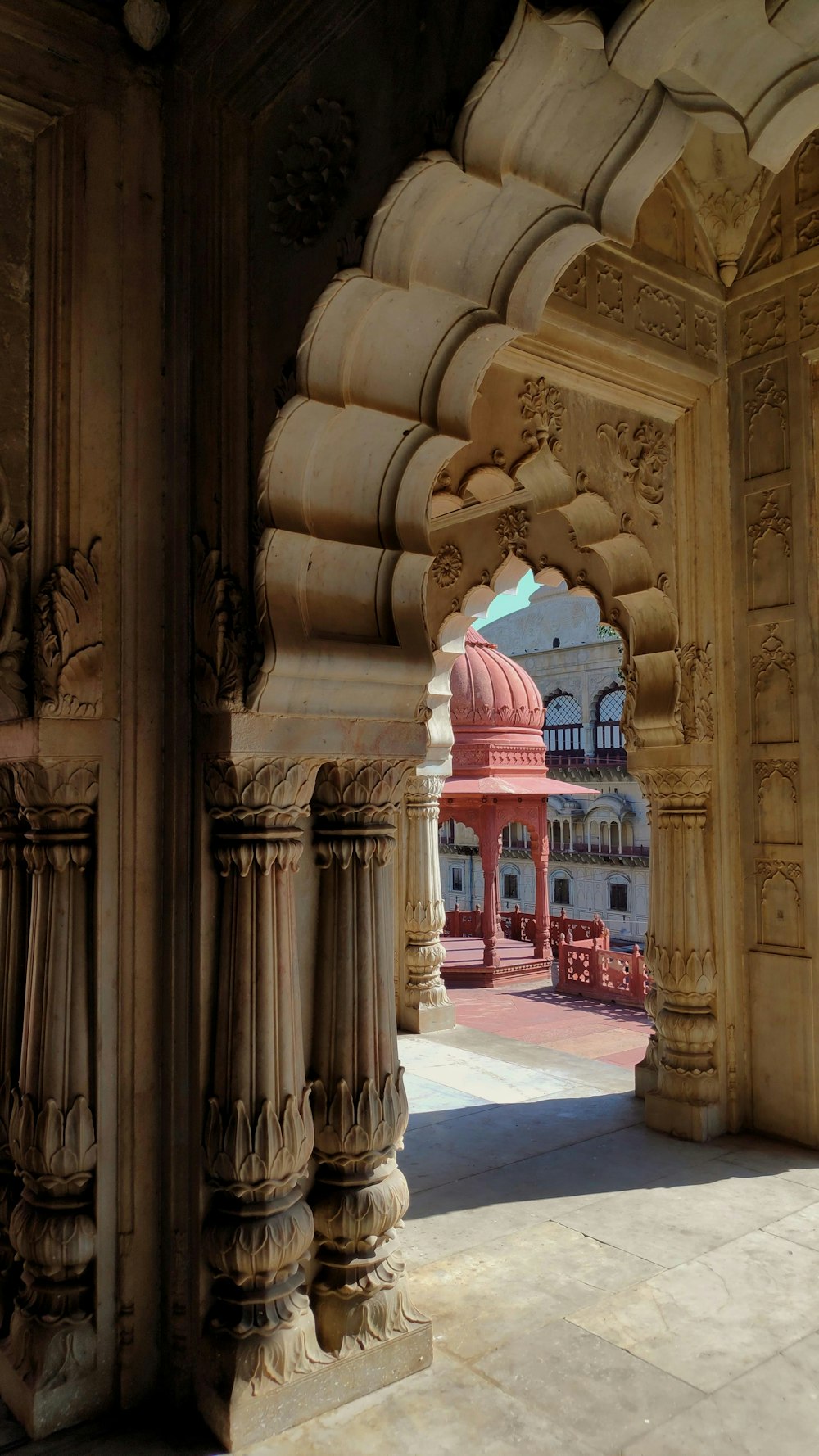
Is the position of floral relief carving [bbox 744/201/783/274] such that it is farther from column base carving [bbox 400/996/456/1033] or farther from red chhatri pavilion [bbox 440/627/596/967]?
red chhatri pavilion [bbox 440/627/596/967]

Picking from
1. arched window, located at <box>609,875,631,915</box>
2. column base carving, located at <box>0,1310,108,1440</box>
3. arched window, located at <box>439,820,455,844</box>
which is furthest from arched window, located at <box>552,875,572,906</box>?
column base carving, located at <box>0,1310,108,1440</box>

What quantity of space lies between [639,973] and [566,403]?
6750 mm

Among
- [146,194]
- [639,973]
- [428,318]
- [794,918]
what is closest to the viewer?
[428,318]

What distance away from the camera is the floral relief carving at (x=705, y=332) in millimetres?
6070

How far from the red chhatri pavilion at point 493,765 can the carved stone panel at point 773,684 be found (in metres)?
8.33

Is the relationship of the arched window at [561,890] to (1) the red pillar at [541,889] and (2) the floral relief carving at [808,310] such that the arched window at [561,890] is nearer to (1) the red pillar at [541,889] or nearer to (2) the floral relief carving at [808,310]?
(1) the red pillar at [541,889]

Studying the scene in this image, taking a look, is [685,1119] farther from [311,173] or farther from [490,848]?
[490,848]

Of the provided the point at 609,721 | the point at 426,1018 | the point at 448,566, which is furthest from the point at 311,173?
the point at 609,721

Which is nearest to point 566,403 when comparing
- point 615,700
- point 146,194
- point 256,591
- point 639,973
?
point 146,194

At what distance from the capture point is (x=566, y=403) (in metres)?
5.82

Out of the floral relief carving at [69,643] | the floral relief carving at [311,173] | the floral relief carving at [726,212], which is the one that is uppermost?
the floral relief carving at [726,212]

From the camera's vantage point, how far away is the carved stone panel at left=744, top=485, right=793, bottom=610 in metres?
5.92

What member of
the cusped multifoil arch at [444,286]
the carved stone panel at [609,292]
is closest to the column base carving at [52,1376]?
the cusped multifoil arch at [444,286]

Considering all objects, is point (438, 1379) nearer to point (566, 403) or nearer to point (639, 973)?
point (566, 403)
